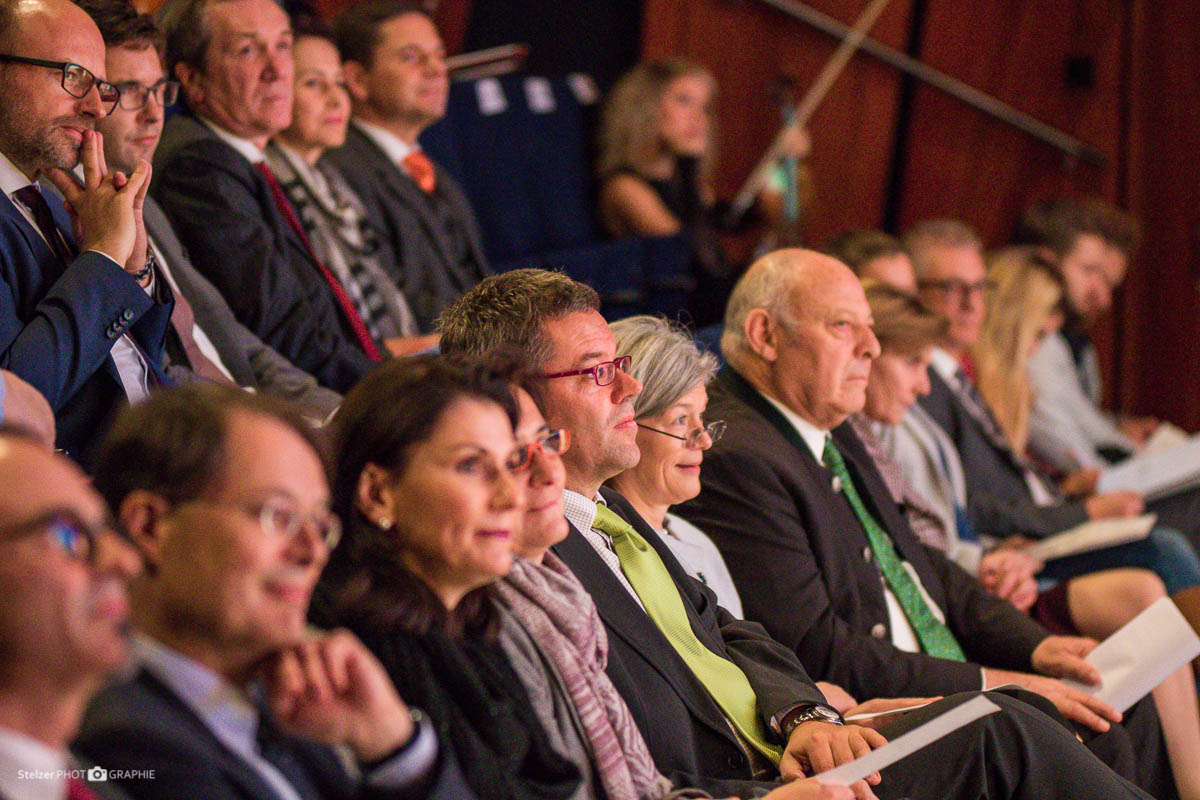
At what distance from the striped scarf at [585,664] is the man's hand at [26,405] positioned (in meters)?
0.61

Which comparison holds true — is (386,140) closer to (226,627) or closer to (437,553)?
(437,553)

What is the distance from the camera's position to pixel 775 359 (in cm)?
271

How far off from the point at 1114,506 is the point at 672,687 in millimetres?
2474

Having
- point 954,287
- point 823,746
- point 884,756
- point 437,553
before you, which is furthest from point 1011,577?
point 437,553

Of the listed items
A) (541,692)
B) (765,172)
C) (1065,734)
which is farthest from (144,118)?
(765,172)

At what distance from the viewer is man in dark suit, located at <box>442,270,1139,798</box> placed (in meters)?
1.89

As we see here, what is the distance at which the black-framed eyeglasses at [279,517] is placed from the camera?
45.6 inches

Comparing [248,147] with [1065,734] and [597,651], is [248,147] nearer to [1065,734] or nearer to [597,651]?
[597,651]

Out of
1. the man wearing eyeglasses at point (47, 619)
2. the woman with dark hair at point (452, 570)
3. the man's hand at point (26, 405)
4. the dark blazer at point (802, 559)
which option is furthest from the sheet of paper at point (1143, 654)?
the man wearing eyeglasses at point (47, 619)

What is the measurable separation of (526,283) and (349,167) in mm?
1659

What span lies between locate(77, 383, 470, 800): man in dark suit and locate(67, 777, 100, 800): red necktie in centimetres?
3

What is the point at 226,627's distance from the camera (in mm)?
1133

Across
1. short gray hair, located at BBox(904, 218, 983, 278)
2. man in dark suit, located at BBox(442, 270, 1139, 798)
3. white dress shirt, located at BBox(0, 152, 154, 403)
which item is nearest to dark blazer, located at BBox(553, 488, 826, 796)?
man in dark suit, located at BBox(442, 270, 1139, 798)

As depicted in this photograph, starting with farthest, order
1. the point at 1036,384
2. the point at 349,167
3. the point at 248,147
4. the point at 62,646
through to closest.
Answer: the point at 1036,384
the point at 349,167
the point at 248,147
the point at 62,646
